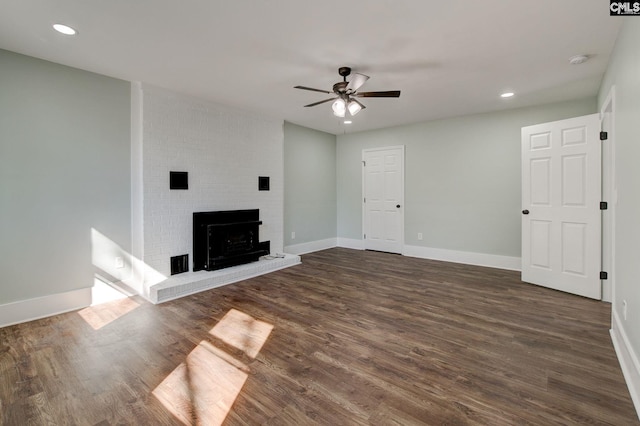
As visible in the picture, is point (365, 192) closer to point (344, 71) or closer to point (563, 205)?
point (563, 205)

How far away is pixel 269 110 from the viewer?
16.1 ft

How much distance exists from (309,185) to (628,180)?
492 centimetres

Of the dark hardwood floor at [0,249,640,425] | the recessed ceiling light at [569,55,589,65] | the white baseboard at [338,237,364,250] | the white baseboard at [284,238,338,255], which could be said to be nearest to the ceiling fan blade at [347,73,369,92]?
the recessed ceiling light at [569,55,589,65]

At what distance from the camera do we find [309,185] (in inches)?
252

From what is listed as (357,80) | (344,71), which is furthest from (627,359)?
(344,71)

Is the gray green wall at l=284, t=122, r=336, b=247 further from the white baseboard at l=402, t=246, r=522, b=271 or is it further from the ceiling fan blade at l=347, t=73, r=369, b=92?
the ceiling fan blade at l=347, t=73, r=369, b=92

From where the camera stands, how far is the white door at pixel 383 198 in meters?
6.12

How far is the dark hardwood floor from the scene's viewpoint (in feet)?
5.72

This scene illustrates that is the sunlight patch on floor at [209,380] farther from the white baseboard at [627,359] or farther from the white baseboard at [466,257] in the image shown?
the white baseboard at [466,257]

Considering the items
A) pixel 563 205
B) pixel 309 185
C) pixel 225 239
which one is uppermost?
pixel 309 185

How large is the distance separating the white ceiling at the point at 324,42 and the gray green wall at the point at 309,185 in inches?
80.0

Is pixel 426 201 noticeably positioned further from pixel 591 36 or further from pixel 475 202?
pixel 591 36

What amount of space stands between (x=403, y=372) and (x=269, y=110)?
4190mm

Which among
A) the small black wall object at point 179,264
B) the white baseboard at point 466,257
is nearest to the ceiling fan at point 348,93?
the small black wall object at point 179,264
